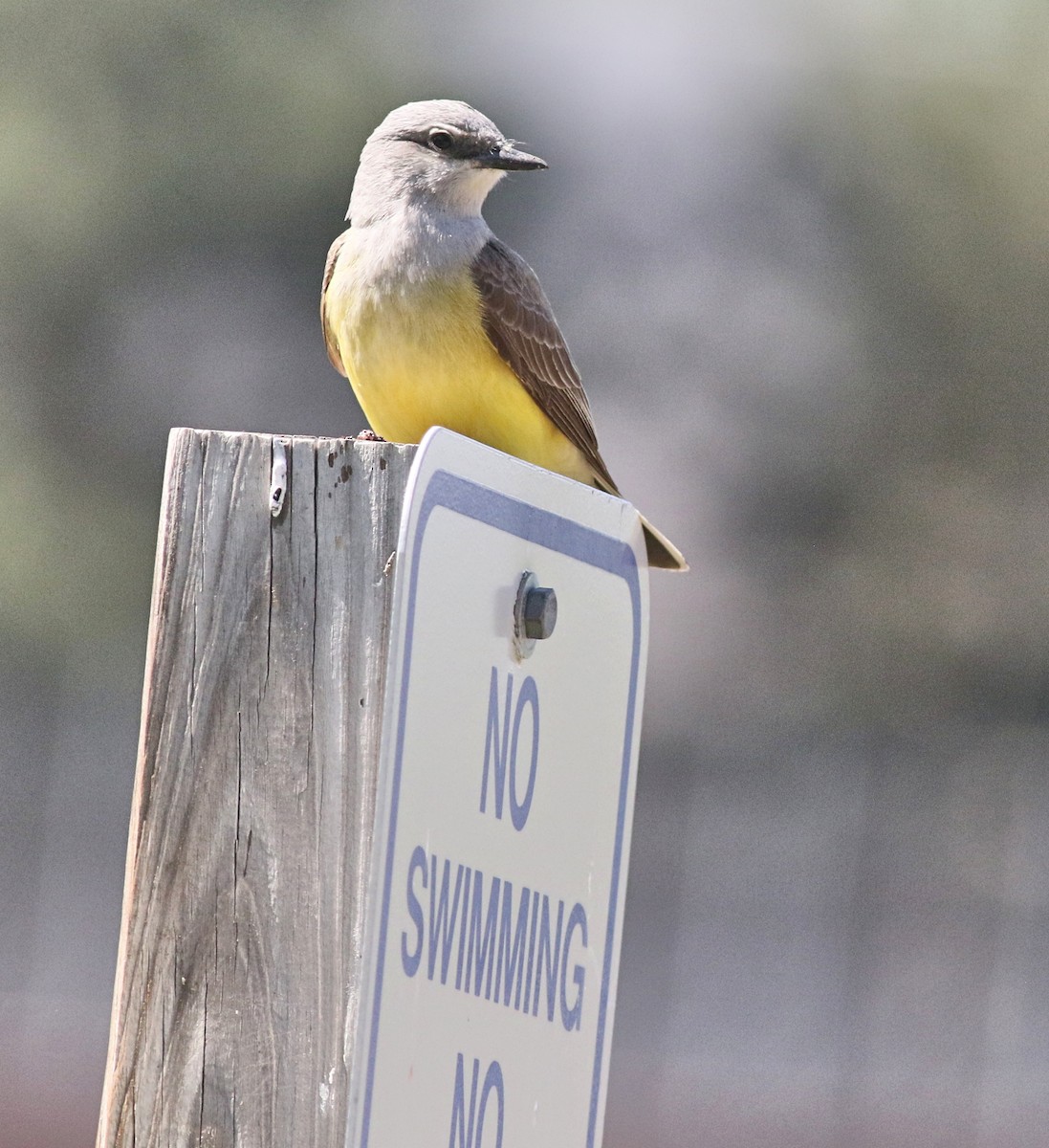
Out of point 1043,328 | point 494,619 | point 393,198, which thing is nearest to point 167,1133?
point 494,619

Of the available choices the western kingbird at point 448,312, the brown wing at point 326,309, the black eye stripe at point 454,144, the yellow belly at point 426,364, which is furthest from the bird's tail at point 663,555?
the black eye stripe at point 454,144

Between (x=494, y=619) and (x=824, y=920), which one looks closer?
(x=494, y=619)

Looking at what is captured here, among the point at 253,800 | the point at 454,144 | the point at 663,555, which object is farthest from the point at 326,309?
the point at 253,800

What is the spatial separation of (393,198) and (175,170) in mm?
7846

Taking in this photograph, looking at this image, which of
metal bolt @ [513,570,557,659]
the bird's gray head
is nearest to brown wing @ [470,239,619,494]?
the bird's gray head

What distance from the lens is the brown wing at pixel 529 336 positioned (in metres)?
3.17

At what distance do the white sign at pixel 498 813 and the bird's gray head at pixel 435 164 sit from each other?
5.20ft

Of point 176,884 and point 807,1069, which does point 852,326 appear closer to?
point 807,1069

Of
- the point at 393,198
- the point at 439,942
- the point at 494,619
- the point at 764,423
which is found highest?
the point at 764,423

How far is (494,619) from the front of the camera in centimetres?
153

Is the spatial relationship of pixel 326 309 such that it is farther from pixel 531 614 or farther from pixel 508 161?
pixel 531 614

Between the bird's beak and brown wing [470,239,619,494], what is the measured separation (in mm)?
142

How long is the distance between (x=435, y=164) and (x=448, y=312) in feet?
1.43

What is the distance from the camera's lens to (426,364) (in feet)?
9.90
